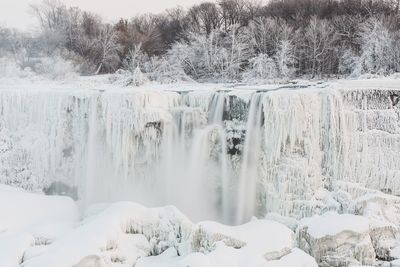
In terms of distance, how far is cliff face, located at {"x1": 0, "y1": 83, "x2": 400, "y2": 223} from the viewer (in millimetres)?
12344

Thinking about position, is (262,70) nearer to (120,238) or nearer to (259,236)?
(259,236)

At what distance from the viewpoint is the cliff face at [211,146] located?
1234cm

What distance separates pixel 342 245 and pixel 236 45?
16.2 meters

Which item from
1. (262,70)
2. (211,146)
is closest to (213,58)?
(262,70)

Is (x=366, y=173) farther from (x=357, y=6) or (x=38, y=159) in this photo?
(x=357, y=6)

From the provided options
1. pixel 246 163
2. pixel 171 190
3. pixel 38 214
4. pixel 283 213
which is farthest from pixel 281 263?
pixel 38 214

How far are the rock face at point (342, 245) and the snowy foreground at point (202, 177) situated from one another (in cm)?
3

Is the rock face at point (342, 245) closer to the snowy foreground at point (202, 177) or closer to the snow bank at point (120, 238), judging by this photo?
the snowy foreground at point (202, 177)

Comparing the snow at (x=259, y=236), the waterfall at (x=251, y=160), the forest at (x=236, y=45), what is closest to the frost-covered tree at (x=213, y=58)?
the forest at (x=236, y=45)

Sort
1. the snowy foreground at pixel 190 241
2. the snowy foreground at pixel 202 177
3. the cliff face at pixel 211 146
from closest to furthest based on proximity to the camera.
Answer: the snowy foreground at pixel 190 241 < the snowy foreground at pixel 202 177 < the cliff face at pixel 211 146

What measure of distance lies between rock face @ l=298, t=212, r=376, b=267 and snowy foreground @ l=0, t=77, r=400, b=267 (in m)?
0.03

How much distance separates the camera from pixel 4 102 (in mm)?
15219

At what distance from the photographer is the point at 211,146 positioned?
13.4 metres

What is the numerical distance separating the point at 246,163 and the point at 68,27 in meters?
25.7
